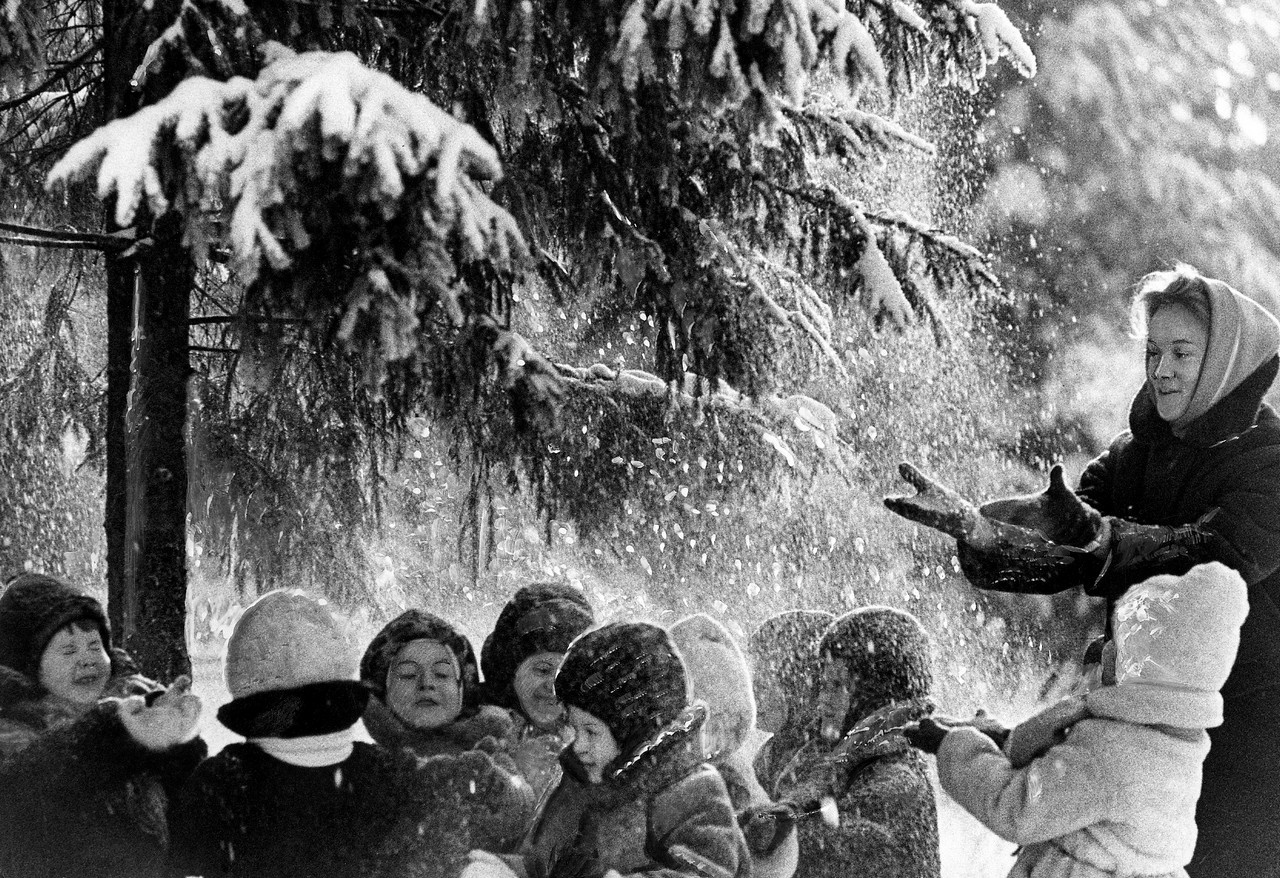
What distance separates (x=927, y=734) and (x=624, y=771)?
2.65ft

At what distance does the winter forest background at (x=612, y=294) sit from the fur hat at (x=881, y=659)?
0.90 meters

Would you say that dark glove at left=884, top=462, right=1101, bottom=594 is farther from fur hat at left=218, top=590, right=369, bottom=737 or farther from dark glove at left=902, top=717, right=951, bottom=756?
fur hat at left=218, top=590, right=369, bottom=737

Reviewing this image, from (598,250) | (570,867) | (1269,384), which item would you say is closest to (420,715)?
(570,867)

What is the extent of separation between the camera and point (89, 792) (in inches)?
156

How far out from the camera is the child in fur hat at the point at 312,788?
3699 millimetres

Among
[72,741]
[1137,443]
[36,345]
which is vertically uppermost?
[36,345]

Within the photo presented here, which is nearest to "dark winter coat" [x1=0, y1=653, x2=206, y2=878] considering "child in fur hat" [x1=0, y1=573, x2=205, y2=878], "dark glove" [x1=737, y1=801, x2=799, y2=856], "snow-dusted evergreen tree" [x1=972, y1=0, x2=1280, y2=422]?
"child in fur hat" [x1=0, y1=573, x2=205, y2=878]

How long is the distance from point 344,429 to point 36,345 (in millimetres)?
1103

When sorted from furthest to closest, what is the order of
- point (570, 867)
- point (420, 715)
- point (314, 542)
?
→ point (314, 542) → point (420, 715) → point (570, 867)

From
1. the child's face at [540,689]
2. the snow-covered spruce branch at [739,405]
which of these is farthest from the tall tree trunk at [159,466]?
the snow-covered spruce branch at [739,405]

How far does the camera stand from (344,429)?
486 cm

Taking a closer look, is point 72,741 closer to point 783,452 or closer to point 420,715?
point 420,715

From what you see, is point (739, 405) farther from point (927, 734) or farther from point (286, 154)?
point (286, 154)

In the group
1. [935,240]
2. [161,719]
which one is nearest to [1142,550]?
[935,240]
